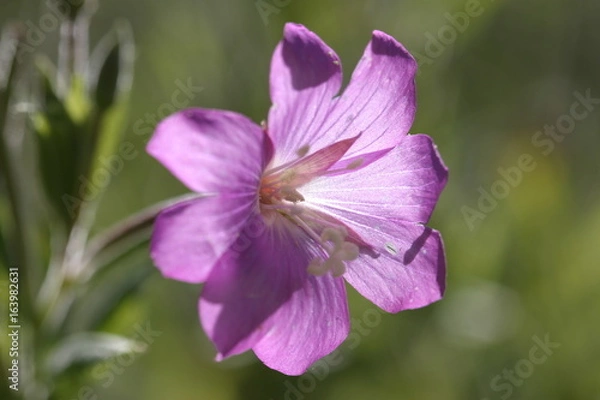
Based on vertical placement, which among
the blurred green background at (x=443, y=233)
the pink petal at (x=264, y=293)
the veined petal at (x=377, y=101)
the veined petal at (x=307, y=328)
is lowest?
the blurred green background at (x=443, y=233)

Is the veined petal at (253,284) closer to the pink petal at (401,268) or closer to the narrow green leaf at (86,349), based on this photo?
the pink petal at (401,268)

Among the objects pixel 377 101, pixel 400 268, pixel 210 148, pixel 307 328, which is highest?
pixel 377 101

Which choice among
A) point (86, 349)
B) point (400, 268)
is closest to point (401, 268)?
point (400, 268)

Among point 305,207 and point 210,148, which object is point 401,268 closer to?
point 305,207

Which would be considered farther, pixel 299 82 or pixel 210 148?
pixel 299 82

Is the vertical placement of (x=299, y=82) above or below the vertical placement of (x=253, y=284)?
above

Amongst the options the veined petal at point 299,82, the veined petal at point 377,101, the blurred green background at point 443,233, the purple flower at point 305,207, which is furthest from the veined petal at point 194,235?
the blurred green background at point 443,233
